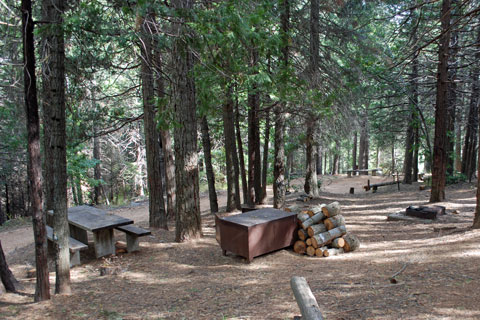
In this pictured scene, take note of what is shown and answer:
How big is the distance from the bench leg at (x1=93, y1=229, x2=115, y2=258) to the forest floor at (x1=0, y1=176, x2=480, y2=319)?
22 cm

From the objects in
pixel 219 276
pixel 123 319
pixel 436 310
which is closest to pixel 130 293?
pixel 123 319

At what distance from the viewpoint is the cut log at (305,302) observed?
336cm

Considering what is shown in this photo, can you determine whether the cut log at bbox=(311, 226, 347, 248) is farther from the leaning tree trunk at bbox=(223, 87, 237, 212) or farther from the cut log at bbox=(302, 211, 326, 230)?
the leaning tree trunk at bbox=(223, 87, 237, 212)

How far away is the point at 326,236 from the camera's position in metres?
7.26

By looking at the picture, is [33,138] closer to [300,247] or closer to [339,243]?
[300,247]

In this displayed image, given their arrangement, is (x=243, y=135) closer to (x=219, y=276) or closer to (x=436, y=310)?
(x=219, y=276)

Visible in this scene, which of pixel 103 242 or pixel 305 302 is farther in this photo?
pixel 103 242

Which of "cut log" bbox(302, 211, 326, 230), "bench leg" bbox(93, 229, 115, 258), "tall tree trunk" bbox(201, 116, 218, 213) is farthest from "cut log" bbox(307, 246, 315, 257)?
"tall tree trunk" bbox(201, 116, 218, 213)

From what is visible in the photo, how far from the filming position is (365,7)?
1287 centimetres

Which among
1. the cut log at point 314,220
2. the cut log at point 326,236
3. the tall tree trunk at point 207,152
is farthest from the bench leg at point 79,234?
the cut log at point 326,236

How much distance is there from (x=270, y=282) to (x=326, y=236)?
202 cm

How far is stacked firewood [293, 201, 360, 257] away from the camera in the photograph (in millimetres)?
7203

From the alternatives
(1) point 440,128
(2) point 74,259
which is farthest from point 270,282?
(1) point 440,128

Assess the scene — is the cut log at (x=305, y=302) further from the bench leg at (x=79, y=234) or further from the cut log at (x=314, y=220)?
the bench leg at (x=79, y=234)
